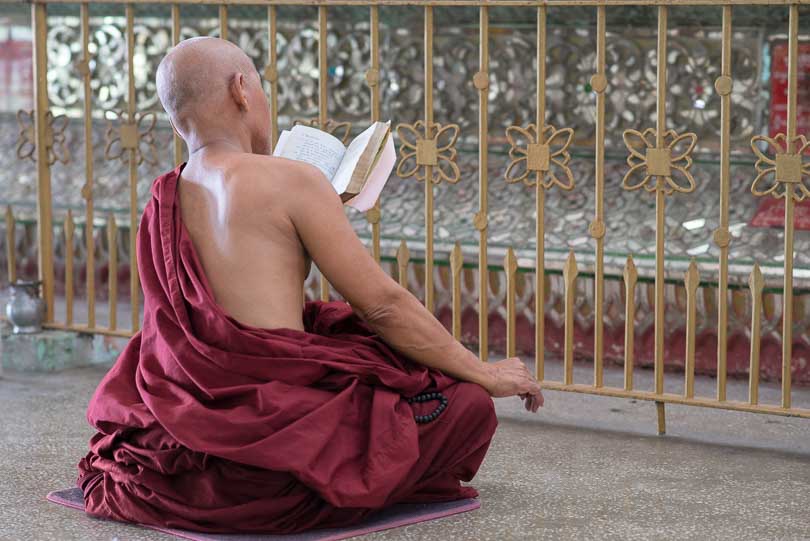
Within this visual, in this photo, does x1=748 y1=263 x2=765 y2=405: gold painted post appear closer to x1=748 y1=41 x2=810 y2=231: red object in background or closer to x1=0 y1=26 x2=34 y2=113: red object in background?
x1=748 y1=41 x2=810 y2=231: red object in background

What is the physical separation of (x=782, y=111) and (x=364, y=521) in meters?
3.01

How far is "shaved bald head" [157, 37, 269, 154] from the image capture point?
106 inches

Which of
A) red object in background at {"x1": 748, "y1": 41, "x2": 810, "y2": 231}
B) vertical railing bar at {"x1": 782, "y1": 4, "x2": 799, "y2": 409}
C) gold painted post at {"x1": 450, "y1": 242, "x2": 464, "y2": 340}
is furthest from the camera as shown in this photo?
red object in background at {"x1": 748, "y1": 41, "x2": 810, "y2": 231}

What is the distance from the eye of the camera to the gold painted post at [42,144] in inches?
172

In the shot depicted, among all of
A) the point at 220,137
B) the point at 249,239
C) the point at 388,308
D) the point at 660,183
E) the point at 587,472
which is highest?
the point at 220,137

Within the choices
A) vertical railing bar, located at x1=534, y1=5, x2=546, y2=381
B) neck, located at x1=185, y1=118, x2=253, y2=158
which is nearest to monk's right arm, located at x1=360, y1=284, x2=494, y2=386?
neck, located at x1=185, y1=118, x2=253, y2=158

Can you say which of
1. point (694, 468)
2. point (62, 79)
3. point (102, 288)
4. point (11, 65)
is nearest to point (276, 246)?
point (694, 468)

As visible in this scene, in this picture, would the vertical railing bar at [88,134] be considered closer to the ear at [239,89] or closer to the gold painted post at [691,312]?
the ear at [239,89]

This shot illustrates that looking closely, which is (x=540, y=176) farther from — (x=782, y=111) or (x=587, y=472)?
(x=782, y=111)

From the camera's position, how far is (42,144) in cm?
442

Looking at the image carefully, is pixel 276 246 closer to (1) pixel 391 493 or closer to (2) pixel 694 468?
(1) pixel 391 493

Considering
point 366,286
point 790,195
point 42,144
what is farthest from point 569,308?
point 42,144

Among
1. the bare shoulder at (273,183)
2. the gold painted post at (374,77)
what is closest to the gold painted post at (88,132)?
the gold painted post at (374,77)

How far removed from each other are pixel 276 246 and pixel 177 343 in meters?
0.30
